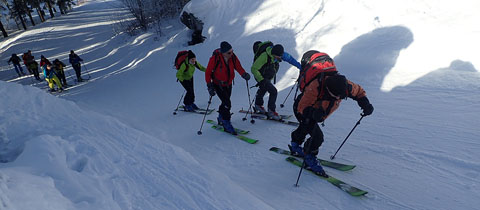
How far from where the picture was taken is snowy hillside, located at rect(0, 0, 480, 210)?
331 centimetres

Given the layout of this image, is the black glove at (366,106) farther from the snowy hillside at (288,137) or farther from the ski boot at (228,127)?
the ski boot at (228,127)

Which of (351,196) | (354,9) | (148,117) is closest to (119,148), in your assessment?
(351,196)

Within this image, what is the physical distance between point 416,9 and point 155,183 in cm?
1038

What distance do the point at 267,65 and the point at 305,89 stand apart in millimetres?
2838

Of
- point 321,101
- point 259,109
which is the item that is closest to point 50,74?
point 259,109

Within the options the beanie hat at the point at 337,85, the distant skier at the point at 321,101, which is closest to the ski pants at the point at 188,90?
the distant skier at the point at 321,101

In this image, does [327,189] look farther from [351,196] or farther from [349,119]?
[349,119]

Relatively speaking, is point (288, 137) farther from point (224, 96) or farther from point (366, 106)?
point (366, 106)

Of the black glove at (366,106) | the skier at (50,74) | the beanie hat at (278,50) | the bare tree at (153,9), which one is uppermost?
the bare tree at (153,9)

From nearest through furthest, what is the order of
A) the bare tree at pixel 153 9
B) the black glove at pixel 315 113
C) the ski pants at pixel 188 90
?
the black glove at pixel 315 113
the ski pants at pixel 188 90
the bare tree at pixel 153 9

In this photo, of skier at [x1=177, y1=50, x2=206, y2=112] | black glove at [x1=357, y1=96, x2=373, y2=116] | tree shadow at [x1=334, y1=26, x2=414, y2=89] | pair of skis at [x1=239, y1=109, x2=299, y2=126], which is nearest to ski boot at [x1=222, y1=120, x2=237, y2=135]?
pair of skis at [x1=239, y1=109, x2=299, y2=126]

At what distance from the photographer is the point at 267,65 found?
6.60 meters

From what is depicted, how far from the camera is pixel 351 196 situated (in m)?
3.67

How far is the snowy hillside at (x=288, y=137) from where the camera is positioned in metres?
3.31
